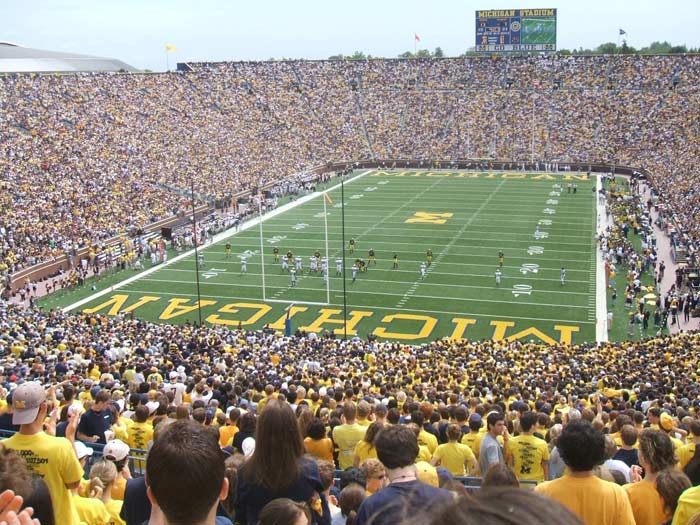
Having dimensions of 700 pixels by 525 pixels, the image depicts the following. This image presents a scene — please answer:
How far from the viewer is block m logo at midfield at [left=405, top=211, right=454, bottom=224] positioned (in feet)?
135

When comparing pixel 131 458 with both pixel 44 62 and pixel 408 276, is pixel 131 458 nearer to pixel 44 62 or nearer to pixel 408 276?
pixel 408 276

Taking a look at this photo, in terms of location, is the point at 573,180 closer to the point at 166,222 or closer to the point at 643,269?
the point at 643,269

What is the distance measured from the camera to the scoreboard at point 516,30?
67562 millimetres

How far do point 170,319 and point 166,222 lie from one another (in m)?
13.9

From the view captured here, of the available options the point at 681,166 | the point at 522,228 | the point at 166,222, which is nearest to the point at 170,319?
the point at 166,222

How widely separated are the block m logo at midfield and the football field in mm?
111

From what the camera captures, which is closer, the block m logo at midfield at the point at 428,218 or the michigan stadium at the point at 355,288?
the michigan stadium at the point at 355,288

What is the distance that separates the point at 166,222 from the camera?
1572 inches

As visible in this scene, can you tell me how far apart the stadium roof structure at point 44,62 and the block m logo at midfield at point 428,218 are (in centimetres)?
2974

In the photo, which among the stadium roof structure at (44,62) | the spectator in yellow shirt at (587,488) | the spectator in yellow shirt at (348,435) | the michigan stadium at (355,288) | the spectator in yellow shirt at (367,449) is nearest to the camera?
the spectator in yellow shirt at (587,488)

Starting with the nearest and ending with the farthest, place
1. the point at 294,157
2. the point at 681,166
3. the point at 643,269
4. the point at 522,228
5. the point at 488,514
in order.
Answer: the point at 488,514 < the point at 643,269 < the point at 522,228 < the point at 681,166 < the point at 294,157

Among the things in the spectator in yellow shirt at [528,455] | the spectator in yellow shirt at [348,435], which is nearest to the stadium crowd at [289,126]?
the spectator in yellow shirt at [348,435]

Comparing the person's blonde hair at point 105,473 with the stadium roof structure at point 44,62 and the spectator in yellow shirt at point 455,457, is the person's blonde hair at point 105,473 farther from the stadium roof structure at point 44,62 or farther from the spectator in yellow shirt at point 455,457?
the stadium roof structure at point 44,62

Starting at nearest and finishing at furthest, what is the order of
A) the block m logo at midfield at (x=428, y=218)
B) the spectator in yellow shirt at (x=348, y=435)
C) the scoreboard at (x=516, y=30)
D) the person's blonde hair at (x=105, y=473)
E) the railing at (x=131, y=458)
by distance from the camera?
the person's blonde hair at (x=105, y=473)
the spectator in yellow shirt at (x=348, y=435)
the railing at (x=131, y=458)
the block m logo at midfield at (x=428, y=218)
the scoreboard at (x=516, y=30)
